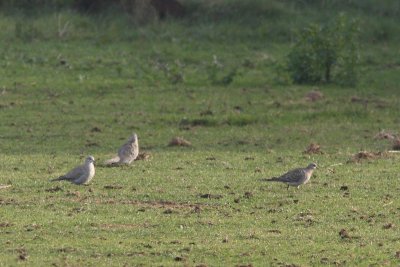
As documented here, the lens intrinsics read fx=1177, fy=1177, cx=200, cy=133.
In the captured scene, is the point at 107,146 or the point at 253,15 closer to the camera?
the point at 107,146

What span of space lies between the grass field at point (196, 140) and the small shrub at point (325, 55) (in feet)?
1.25

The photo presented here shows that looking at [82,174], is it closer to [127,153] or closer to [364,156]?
[127,153]

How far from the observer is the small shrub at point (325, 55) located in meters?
27.2

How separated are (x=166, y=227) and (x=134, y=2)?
23372 mm

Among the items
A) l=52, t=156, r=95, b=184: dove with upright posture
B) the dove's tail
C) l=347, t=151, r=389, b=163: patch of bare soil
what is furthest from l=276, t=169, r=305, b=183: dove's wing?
the dove's tail

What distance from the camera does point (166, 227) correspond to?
12328 millimetres

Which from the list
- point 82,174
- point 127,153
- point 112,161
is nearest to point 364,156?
point 127,153

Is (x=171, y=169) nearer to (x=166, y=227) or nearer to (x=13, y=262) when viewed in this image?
(x=166, y=227)

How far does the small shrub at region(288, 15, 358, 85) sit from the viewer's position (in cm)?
2716

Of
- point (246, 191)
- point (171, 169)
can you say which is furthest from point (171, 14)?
point (246, 191)

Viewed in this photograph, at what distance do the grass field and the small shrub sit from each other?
15.0 inches

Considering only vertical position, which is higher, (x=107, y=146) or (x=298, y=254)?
(x=298, y=254)

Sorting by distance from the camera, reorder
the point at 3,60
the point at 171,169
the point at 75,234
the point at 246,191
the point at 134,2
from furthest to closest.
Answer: the point at 134,2 < the point at 3,60 < the point at 171,169 < the point at 246,191 < the point at 75,234

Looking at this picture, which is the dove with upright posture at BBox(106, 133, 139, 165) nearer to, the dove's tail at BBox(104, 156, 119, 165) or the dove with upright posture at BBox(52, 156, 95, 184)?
the dove's tail at BBox(104, 156, 119, 165)
